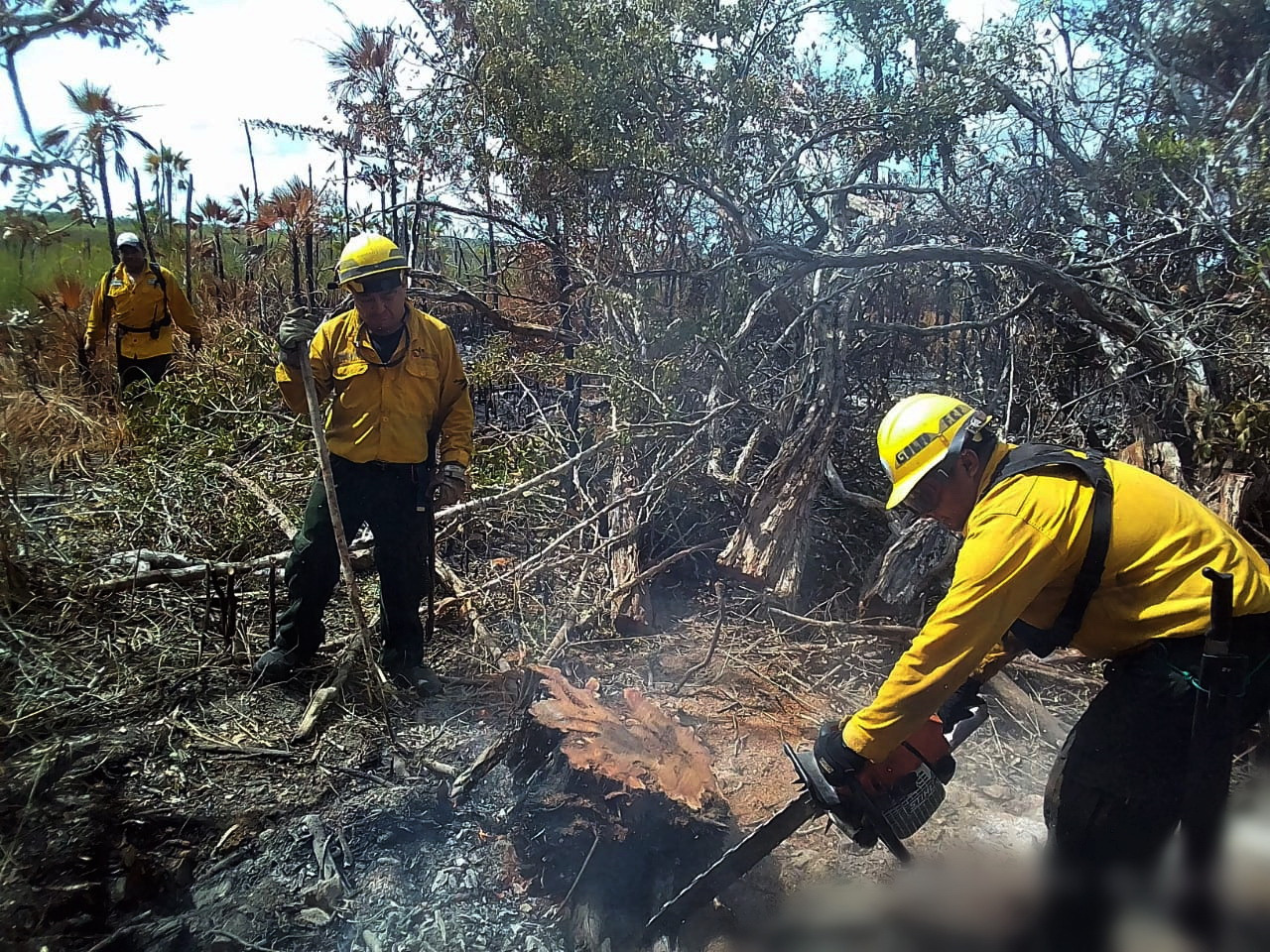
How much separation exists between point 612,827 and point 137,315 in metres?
6.36

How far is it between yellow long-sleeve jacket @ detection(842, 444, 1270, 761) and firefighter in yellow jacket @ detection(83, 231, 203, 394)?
21.3ft

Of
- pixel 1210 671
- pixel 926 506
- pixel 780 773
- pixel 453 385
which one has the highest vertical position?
pixel 453 385

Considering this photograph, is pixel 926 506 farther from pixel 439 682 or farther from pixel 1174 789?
pixel 439 682

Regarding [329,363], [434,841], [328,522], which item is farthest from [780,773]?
[329,363]

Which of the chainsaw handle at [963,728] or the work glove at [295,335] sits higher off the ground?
the work glove at [295,335]

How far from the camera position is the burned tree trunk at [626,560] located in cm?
446

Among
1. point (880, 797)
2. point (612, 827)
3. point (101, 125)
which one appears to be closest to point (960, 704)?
point (880, 797)

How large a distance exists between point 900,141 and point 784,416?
2159 millimetres

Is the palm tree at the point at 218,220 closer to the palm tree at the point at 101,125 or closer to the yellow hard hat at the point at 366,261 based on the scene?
the palm tree at the point at 101,125

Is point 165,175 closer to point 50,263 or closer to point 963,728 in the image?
point 50,263

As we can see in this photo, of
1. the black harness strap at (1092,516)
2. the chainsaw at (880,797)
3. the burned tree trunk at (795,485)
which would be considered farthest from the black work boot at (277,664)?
the black harness strap at (1092,516)

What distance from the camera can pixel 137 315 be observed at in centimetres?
646

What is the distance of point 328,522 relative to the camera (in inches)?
140

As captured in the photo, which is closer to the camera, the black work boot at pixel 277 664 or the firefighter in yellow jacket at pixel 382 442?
the firefighter in yellow jacket at pixel 382 442
